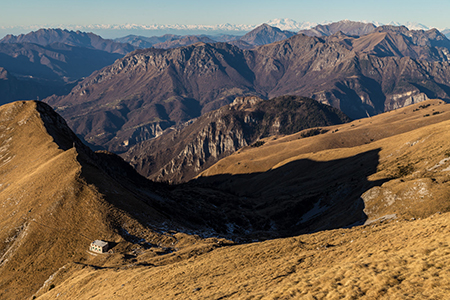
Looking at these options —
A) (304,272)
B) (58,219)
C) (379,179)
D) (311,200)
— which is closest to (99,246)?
(58,219)

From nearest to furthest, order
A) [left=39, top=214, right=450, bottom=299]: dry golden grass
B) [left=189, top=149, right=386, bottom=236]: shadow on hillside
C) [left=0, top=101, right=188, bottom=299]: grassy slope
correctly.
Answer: [left=39, top=214, right=450, bottom=299]: dry golden grass < [left=0, top=101, right=188, bottom=299]: grassy slope < [left=189, top=149, right=386, bottom=236]: shadow on hillside

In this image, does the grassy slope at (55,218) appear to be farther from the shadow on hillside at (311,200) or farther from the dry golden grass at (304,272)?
the shadow on hillside at (311,200)

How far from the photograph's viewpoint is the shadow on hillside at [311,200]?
4012 inches

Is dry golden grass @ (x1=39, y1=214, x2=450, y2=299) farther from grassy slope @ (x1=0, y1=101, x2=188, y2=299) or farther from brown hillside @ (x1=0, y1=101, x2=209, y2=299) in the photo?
grassy slope @ (x1=0, y1=101, x2=188, y2=299)

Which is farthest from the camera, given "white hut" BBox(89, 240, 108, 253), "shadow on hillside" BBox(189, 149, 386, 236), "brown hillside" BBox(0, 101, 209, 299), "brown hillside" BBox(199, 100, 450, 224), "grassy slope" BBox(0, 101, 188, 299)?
"shadow on hillside" BBox(189, 149, 386, 236)

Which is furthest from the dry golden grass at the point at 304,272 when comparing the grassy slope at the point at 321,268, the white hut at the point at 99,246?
the white hut at the point at 99,246

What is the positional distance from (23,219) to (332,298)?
77.6 meters

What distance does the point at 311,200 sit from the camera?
132 meters

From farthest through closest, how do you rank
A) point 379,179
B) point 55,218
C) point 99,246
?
point 379,179 → point 55,218 → point 99,246

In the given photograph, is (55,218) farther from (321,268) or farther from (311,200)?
(311,200)

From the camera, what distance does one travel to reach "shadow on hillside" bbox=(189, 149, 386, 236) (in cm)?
10190

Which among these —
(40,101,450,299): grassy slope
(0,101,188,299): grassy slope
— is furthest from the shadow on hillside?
(0,101,188,299): grassy slope

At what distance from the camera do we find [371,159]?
148 meters

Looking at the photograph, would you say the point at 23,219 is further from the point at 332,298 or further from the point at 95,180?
the point at 332,298
